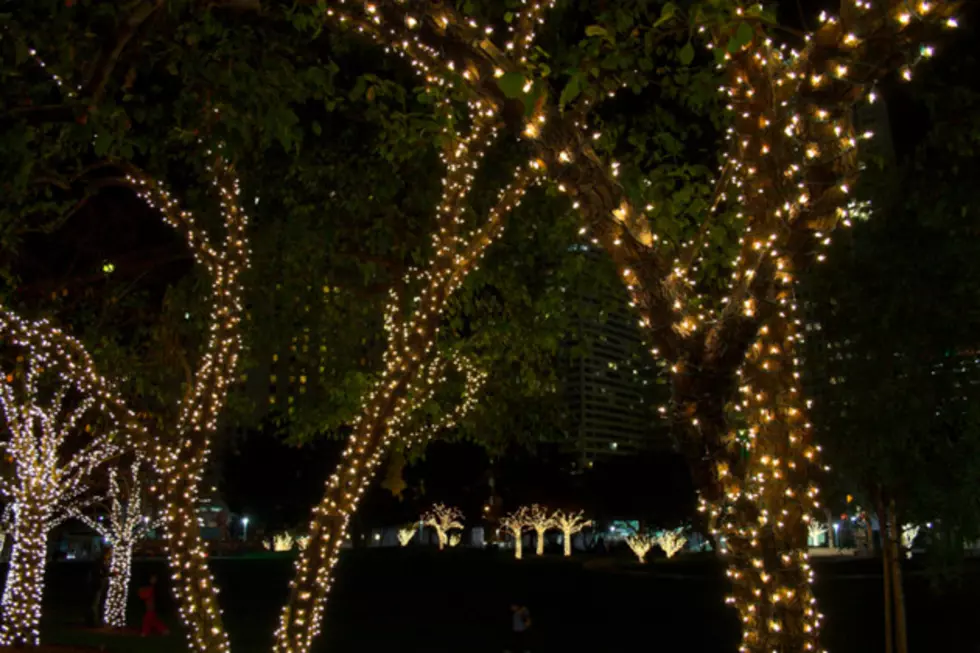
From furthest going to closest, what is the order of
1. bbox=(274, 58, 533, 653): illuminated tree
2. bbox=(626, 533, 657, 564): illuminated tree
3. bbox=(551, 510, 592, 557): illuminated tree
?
1. bbox=(551, 510, 592, 557): illuminated tree
2. bbox=(626, 533, 657, 564): illuminated tree
3. bbox=(274, 58, 533, 653): illuminated tree

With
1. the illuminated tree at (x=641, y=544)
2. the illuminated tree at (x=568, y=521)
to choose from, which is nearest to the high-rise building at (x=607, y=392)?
the illuminated tree at (x=568, y=521)

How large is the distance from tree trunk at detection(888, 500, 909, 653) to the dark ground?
95.4 inches

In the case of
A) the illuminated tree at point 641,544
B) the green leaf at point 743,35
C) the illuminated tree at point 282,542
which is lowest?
the green leaf at point 743,35

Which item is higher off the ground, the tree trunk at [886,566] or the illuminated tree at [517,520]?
the illuminated tree at [517,520]

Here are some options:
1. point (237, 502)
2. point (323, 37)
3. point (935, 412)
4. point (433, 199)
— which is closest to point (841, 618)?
point (935, 412)

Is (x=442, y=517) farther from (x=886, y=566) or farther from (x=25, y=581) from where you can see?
(x=886, y=566)

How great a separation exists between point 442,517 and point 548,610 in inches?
1762

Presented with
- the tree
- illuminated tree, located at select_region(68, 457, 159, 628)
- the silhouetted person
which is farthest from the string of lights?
illuminated tree, located at select_region(68, 457, 159, 628)

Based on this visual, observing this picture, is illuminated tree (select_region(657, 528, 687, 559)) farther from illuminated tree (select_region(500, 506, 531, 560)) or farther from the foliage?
the foliage

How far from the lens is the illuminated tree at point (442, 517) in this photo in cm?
6756

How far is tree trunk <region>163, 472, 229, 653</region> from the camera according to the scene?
27.3ft

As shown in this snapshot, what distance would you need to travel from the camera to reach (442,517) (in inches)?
2719

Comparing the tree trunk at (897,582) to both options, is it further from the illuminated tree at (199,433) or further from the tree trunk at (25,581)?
the tree trunk at (25,581)

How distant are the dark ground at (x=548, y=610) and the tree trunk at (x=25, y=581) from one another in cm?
190
